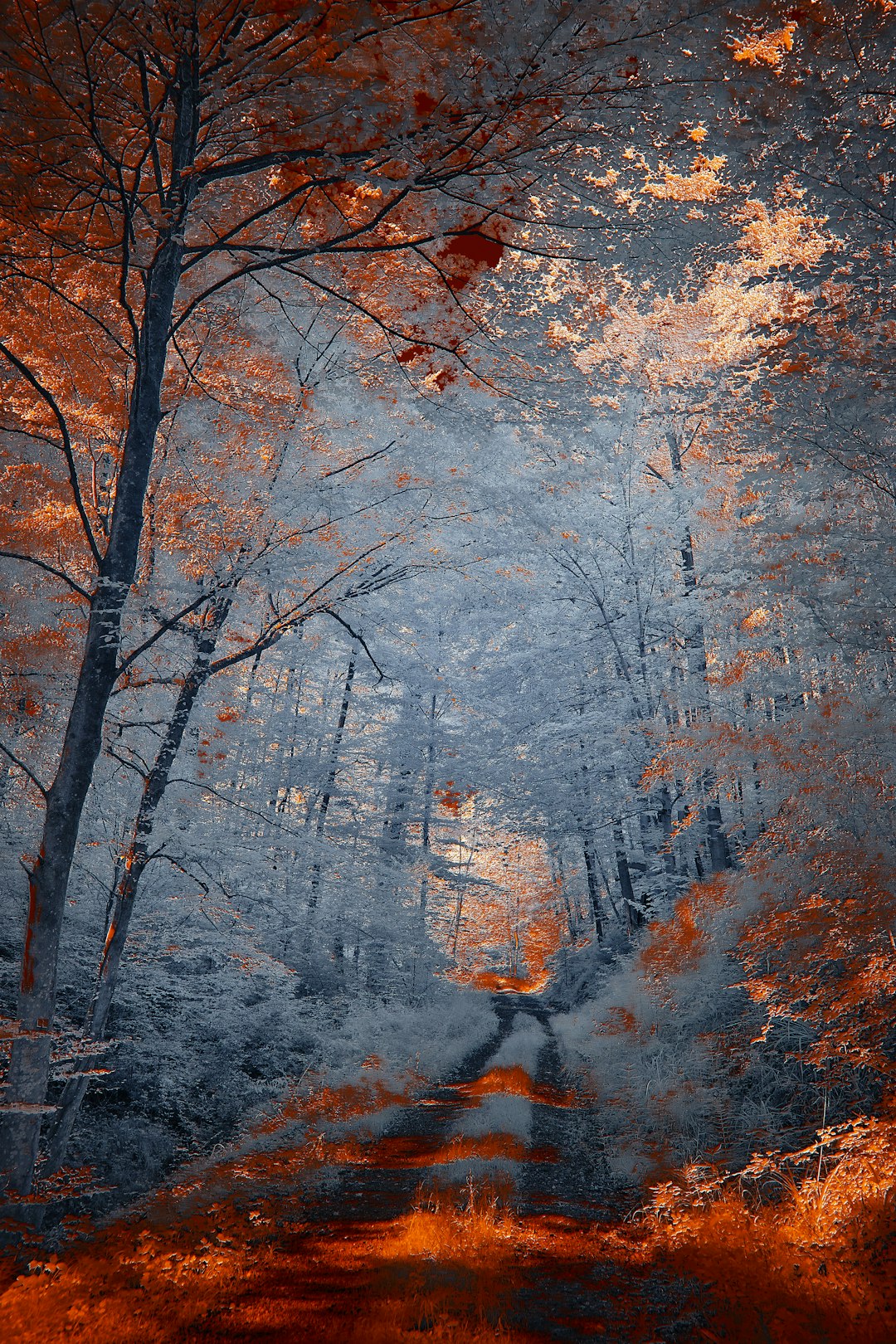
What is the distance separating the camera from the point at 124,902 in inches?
249

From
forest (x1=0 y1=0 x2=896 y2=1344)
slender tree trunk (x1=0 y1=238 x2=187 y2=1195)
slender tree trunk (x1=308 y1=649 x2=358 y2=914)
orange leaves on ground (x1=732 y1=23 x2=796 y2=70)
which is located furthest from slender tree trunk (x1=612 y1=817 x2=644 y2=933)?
orange leaves on ground (x1=732 y1=23 x2=796 y2=70)

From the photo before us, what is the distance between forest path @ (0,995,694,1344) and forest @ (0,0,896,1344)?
0.16 ft

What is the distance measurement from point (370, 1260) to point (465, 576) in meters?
A: 6.26

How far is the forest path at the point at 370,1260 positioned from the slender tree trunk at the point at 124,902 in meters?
0.95

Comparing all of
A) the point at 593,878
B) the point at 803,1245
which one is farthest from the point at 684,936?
the point at 593,878

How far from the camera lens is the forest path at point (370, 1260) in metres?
3.90

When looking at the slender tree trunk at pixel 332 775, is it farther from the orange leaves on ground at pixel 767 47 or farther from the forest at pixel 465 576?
the orange leaves on ground at pixel 767 47

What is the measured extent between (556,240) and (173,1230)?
8.69 meters

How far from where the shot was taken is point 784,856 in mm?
7668

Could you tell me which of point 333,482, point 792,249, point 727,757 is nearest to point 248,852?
point 333,482

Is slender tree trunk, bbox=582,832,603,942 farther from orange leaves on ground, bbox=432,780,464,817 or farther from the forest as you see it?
orange leaves on ground, bbox=432,780,464,817

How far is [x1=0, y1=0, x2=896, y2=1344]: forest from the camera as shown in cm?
399

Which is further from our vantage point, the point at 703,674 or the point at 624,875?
the point at 624,875

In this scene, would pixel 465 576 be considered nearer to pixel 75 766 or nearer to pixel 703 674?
pixel 75 766
